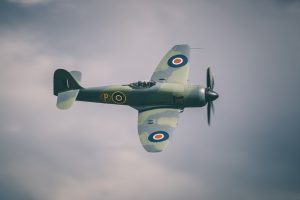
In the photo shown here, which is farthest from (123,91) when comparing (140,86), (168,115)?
(168,115)

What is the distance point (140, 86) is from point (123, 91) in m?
1.03

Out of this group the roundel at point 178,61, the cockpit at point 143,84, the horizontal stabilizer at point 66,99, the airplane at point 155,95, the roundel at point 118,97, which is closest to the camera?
the airplane at point 155,95

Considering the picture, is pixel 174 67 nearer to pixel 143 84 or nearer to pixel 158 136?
pixel 143 84

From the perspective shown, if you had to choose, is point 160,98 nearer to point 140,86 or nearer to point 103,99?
point 140,86

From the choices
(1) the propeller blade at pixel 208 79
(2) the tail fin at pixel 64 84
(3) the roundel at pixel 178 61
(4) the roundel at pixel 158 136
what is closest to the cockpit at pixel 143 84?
(3) the roundel at pixel 178 61

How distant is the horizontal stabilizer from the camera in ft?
101

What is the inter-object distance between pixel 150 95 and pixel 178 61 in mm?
3584

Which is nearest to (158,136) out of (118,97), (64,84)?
(118,97)

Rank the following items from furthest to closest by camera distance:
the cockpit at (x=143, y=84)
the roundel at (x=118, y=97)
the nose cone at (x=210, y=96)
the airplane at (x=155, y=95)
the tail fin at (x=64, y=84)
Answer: the tail fin at (x=64, y=84)
the roundel at (x=118, y=97)
the cockpit at (x=143, y=84)
the nose cone at (x=210, y=96)
the airplane at (x=155, y=95)

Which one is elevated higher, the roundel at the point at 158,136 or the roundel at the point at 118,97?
the roundel at the point at 118,97

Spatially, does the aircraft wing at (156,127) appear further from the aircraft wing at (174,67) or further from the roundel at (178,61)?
the roundel at (178,61)

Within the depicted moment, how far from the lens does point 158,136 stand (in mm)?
28219

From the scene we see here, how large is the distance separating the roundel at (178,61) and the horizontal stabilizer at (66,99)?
18.7ft

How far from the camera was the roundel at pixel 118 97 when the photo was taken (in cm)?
3111
